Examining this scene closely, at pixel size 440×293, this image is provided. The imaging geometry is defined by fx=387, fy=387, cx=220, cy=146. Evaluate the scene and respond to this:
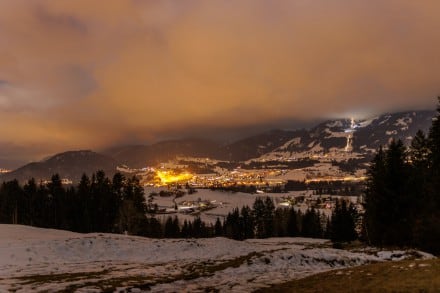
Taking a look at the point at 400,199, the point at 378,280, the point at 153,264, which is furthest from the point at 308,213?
the point at 378,280

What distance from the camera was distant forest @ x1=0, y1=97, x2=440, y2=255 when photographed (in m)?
51.7

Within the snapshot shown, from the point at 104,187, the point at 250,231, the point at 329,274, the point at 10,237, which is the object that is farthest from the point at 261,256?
the point at 250,231

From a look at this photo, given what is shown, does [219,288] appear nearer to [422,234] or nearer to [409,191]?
[422,234]

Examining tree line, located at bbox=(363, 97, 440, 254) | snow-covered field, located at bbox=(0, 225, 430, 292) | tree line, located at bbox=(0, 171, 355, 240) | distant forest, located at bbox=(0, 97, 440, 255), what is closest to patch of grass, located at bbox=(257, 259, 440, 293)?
snow-covered field, located at bbox=(0, 225, 430, 292)

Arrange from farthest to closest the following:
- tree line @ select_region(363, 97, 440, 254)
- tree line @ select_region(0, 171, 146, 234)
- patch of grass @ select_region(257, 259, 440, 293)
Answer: tree line @ select_region(0, 171, 146, 234) < tree line @ select_region(363, 97, 440, 254) < patch of grass @ select_region(257, 259, 440, 293)

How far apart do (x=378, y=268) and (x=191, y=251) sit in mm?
26641

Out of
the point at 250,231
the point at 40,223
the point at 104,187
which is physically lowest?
A: the point at 250,231

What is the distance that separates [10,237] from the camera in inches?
2106

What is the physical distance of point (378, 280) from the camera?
20703 mm

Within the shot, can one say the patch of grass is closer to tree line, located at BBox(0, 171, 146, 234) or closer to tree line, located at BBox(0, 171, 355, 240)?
tree line, located at BBox(0, 171, 355, 240)

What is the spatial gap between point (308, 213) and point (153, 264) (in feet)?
306

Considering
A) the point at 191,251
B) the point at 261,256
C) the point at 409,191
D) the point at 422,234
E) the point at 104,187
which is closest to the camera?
the point at 261,256

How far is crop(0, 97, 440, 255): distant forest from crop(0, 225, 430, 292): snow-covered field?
15678 mm

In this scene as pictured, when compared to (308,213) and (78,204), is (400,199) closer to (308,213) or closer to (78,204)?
(308,213)
